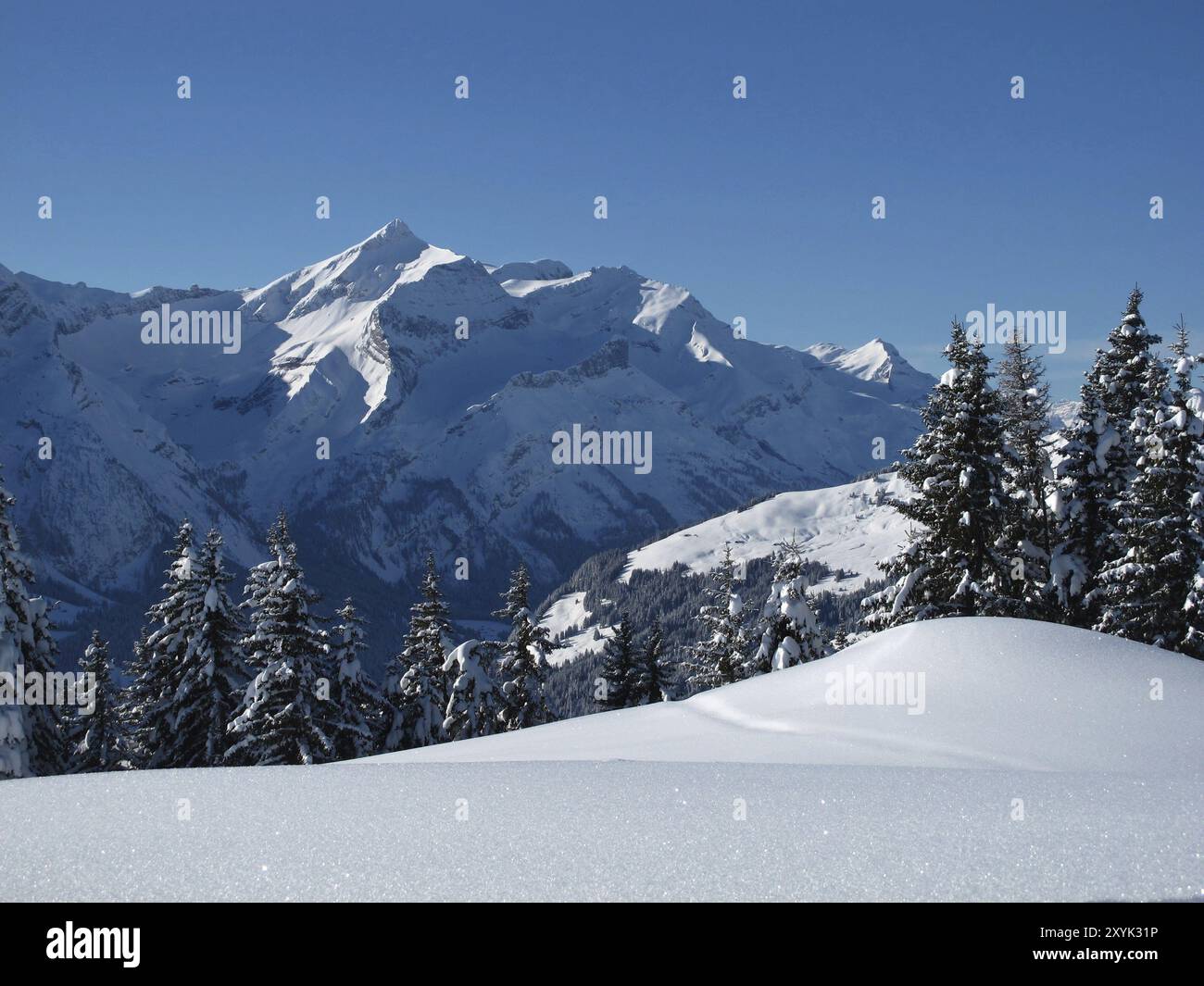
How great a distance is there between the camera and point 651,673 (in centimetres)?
3734

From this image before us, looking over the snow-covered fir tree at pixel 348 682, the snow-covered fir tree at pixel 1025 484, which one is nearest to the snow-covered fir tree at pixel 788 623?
the snow-covered fir tree at pixel 1025 484

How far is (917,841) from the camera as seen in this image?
12.1 ft

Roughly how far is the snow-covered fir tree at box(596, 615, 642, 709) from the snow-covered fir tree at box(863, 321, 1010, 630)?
14245 mm

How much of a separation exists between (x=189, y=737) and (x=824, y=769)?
29.9 m

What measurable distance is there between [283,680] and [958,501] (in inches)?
804

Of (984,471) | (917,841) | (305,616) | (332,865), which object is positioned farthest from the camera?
(305,616)

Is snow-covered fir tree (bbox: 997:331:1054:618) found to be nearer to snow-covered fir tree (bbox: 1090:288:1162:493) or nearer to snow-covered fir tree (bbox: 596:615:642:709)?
snow-covered fir tree (bbox: 1090:288:1162:493)

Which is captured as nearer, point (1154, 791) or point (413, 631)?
point (1154, 791)

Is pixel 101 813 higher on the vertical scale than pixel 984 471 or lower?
lower

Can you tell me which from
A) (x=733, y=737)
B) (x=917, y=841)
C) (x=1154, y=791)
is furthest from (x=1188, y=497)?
(x=917, y=841)

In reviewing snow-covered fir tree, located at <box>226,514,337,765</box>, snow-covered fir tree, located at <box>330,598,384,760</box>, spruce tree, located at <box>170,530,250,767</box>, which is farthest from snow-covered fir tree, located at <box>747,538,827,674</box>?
spruce tree, located at <box>170,530,250,767</box>

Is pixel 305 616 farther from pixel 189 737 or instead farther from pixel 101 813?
pixel 101 813

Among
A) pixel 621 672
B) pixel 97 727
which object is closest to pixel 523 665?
pixel 621 672

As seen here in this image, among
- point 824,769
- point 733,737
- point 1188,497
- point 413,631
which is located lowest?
point 413,631
